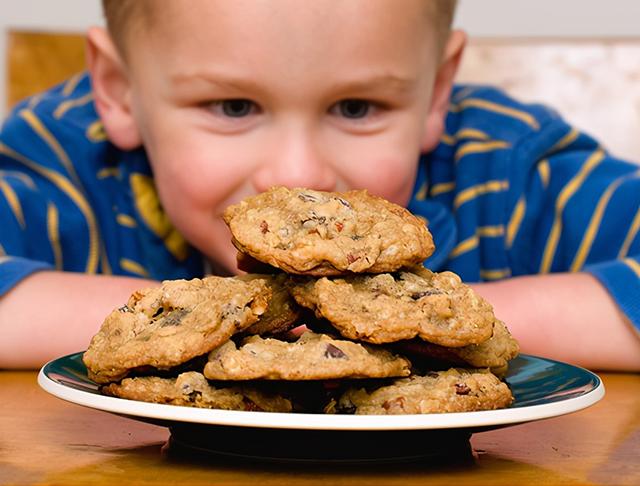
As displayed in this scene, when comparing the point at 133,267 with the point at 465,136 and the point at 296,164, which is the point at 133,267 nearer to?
the point at 296,164

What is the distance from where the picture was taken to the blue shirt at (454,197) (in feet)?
5.44

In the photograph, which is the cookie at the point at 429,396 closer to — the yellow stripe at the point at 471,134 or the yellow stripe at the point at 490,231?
the yellow stripe at the point at 490,231

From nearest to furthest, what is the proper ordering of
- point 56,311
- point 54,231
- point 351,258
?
point 351,258
point 56,311
point 54,231

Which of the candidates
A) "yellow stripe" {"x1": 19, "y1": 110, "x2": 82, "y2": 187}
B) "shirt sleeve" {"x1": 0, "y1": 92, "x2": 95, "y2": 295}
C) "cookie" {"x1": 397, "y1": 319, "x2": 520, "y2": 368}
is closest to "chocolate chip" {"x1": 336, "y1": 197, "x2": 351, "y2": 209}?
"cookie" {"x1": 397, "y1": 319, "x2": 520, "y2": 368}

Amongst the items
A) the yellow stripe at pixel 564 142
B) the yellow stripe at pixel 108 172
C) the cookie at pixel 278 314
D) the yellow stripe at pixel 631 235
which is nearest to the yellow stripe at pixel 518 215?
the yellow stripe at pixel 564 142

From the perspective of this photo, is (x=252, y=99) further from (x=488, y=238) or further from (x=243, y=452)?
(x=243, y=452)

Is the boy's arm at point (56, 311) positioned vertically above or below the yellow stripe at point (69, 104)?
below

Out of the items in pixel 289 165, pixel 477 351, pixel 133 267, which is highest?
pixel 477 351

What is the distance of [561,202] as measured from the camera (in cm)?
172

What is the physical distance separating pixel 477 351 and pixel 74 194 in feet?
3.65

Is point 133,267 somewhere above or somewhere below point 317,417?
below

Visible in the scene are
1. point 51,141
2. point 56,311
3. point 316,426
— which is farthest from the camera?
point 51,141

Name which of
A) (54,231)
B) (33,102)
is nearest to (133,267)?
(54,231)

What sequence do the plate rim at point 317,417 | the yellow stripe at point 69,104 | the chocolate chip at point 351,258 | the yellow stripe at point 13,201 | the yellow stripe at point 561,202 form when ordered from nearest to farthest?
the plate rim at point 317,417
the chocolate chip at point 351,258
the yellow stripe at point 13,201
the yellow stripe at point 561,202
the yellow stripe at point 69,104
